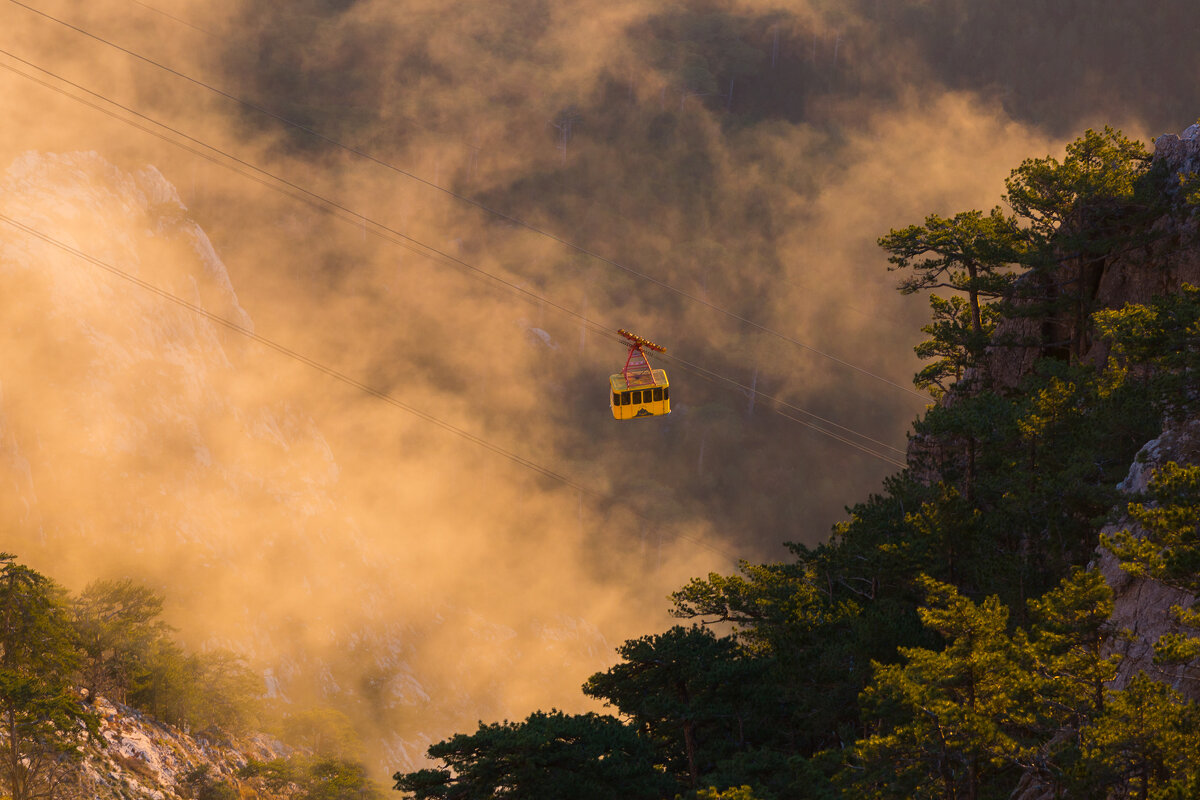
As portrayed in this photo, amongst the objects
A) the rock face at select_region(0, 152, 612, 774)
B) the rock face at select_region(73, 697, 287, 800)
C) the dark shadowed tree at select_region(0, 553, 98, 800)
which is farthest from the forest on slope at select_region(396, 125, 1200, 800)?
the rock face at select_region(0, 152, 612, 774)

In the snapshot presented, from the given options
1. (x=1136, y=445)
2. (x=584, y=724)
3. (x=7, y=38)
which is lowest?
(x=584, y=724)

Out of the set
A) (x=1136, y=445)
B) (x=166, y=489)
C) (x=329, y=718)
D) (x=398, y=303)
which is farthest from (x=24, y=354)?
(x=1136, y=445)

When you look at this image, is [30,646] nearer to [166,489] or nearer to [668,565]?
[166,489]

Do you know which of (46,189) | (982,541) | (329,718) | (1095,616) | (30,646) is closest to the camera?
(1095,616)

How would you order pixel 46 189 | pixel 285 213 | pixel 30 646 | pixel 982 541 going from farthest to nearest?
pixel 285 213
pixel 46 189
pixel 30 646
pixel 982 541

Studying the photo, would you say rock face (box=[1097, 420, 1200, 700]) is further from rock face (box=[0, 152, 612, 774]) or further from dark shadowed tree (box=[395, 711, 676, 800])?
rock face (box=[0, 152, 612, 774])

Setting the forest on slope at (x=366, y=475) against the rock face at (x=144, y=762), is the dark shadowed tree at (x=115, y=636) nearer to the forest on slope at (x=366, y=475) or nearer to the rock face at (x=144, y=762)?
the rock face at (x=144, y=762)
